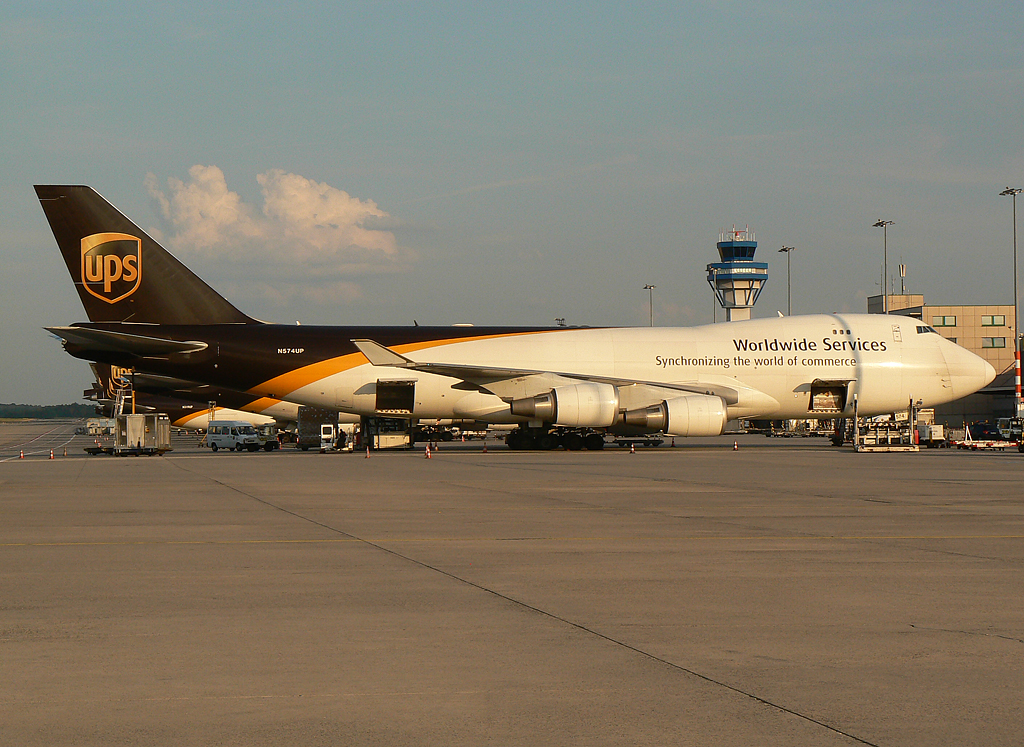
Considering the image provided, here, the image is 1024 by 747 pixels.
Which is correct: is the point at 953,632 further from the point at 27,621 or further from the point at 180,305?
the point at 180,305

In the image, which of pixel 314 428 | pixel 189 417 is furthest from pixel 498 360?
Answer: pixel 189 417

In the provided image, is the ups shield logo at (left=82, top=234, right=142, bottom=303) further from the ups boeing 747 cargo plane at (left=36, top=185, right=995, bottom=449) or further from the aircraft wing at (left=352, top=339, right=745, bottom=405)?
the aircraft wing at (left=352, top=339, right=745, bottom=405)

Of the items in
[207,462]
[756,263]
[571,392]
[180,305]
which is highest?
[756,263]

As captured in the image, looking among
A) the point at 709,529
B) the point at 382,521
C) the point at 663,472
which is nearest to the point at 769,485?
the point at 663,472

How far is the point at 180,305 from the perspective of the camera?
41656mm

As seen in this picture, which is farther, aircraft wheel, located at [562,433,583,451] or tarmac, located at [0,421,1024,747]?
aircraft wheel, located at [562,433,583,451]

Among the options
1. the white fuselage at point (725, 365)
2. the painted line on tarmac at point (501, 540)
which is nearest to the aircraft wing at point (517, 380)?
the white fuselage at point (725, 365)

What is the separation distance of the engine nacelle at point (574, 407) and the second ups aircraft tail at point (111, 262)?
14.6 meters

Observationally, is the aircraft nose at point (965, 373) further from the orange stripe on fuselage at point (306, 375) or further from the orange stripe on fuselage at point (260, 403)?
the orange stripe on fuselage at point (260, 403)

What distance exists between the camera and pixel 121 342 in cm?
3859

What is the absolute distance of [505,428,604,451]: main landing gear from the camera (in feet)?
144

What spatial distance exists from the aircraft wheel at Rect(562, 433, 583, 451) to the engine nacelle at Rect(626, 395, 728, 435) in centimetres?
444

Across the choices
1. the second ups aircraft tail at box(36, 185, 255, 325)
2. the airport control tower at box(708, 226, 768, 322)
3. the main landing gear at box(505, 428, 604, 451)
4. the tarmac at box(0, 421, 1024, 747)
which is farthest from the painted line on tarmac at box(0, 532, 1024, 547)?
the airport control tower at box(708, 226, 768, 322)

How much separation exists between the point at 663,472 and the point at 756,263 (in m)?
104
